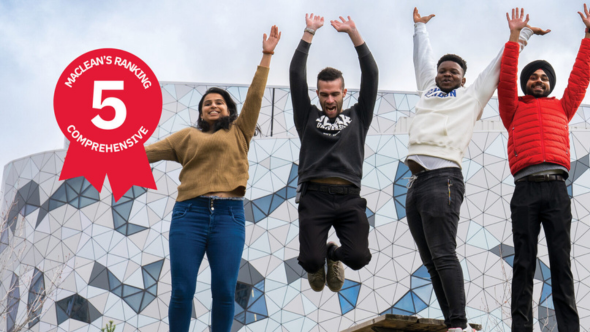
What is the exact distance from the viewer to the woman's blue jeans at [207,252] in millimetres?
4566

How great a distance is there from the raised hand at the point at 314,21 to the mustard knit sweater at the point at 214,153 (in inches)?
24.2

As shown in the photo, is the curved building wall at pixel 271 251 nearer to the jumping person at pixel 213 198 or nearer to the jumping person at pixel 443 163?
the jumping person at pixel 443 163

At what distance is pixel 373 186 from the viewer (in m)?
21.1

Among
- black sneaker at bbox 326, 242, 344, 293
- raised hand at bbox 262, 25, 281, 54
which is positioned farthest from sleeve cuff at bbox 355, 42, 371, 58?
black sneaker at bbox 326, 242, 344, 293

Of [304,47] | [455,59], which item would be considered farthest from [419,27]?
[304,47]

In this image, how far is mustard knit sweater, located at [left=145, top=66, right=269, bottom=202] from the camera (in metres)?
4.91

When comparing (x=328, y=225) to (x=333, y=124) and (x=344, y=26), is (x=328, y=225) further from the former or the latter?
(x=344, y=26)

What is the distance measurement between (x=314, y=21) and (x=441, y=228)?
7.32ft

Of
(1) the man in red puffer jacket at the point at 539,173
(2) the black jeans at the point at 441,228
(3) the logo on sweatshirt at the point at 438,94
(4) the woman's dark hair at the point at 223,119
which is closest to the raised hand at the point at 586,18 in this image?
(1) the man in red puffer jacket at the point at 539,173

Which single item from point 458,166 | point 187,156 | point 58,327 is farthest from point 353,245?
point 58,327

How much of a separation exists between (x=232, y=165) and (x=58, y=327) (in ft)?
62.3

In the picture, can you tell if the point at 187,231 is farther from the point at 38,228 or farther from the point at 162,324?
the point at 38,228

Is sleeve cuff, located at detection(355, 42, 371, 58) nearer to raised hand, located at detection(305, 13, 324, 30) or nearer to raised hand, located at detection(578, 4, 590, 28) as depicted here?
raised hand, located at detection(305, 13, 324, 30)

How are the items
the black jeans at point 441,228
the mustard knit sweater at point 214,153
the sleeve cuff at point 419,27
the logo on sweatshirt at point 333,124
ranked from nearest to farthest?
1. the black jeans at point 441,228
2. the mustard knit sweater at point 214,153
3. the logo on sweatshirt at point 333,124
4. the sleeve cuff at point 419,27
